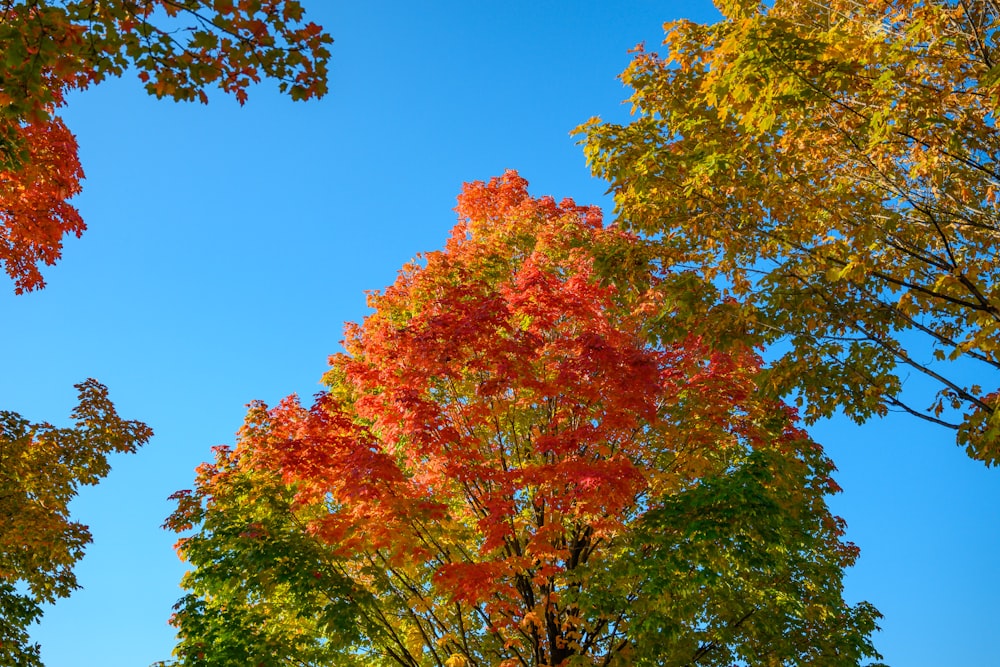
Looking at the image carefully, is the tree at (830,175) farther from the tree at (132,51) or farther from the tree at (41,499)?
the tree at (41,499)

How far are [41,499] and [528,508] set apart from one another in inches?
342

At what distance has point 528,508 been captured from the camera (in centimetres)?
1495

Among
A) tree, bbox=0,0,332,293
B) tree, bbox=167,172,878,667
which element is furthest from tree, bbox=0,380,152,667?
tree, bbox=0,0,332,293

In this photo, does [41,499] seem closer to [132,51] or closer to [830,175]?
[132,51]

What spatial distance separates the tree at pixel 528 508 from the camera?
1133 cm

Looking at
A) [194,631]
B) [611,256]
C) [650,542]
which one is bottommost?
[194,631]

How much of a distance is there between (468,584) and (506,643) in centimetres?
247

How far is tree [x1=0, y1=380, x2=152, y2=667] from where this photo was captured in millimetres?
11734

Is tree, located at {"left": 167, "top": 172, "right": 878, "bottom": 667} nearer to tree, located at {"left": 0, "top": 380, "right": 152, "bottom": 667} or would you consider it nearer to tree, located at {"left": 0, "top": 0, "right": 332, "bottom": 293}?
tree, located at {"left": 0, "top": 380, "right": 152, "bottom": 667}

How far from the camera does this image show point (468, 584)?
438 inches

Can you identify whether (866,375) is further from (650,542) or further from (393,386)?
(393,386)

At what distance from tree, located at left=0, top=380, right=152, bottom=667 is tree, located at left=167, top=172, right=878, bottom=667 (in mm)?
1627

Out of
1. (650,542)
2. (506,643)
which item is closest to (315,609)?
(506,643)

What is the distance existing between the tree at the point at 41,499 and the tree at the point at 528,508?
1627 millimetres
